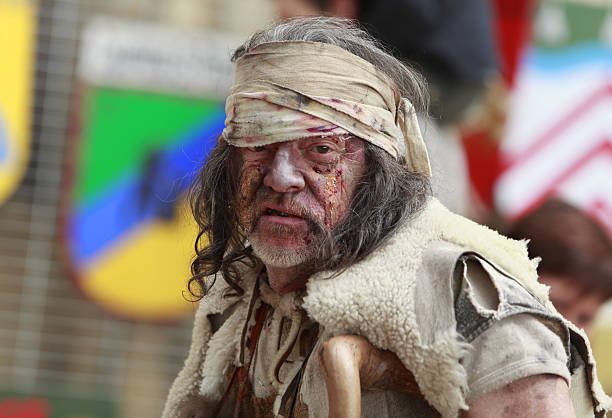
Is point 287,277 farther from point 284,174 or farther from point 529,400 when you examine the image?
point 529,400

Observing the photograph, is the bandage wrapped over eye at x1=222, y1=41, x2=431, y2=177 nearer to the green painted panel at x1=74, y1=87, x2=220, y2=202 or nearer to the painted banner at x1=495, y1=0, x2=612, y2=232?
the green painted panel at x1=74, y1=87, x2=220, y2=202

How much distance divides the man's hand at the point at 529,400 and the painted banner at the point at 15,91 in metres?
4.32

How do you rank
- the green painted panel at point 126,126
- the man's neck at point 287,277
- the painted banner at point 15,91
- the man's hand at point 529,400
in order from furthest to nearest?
the green painted panel at point 126,126 → the painted banner at point 15,91 → the man's neck at point 287,277 → the man's hand at point 529,400

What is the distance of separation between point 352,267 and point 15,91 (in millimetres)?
4122

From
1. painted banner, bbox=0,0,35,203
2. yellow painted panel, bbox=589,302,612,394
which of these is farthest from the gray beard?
yellow painted panel, bbox=589,302,612,394

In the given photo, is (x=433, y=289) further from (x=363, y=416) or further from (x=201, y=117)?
(x=201, y=117)

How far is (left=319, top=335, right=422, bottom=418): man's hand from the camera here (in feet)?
6.23

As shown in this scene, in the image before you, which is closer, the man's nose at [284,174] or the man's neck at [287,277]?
the man's nose at [284,174]

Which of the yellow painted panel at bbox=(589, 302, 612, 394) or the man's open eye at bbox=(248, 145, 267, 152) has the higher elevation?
the man's open eye at bbox=(248, 145, 267, 152)

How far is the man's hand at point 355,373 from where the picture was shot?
190cm

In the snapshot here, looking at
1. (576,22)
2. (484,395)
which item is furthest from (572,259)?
(576,22)

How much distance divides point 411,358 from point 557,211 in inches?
81.3

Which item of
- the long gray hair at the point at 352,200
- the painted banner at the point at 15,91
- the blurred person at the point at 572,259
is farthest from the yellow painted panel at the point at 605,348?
the long gray hair at the point at 352,200

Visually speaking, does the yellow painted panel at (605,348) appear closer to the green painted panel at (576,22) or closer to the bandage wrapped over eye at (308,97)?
the green painted panel at (576,22)
